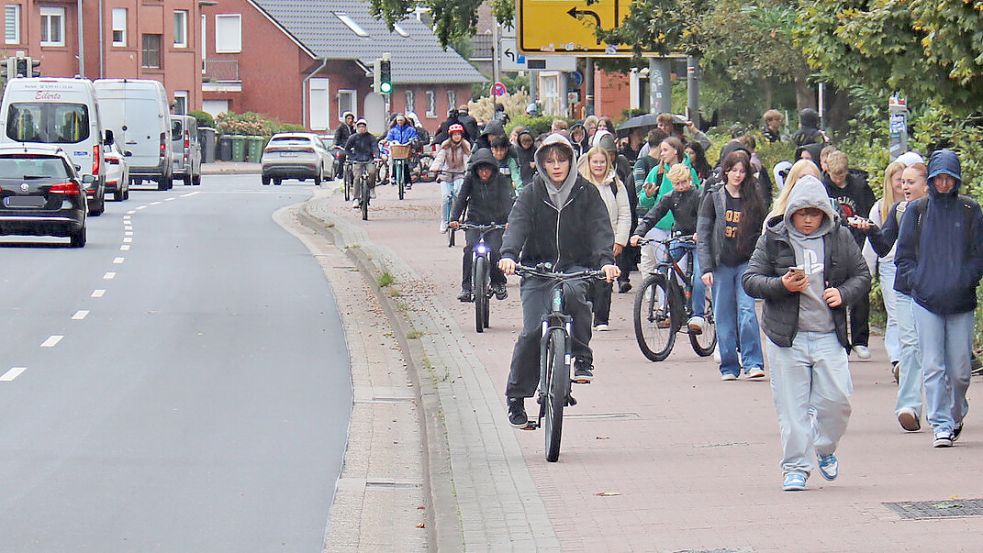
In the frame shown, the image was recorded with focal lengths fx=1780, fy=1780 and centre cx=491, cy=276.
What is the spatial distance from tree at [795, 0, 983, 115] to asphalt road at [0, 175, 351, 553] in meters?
4.03

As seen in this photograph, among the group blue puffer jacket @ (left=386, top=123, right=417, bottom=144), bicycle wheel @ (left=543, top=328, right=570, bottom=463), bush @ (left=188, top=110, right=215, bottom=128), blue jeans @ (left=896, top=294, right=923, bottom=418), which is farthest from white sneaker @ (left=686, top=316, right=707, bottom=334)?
bush @ (left=188, top=110, right=215, bottom=128)

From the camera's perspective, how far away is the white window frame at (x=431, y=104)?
299ft

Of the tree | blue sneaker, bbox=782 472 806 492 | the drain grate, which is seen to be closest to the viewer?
the drain grate

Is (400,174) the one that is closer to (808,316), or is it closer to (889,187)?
(889,187)

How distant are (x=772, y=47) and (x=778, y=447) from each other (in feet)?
42.5

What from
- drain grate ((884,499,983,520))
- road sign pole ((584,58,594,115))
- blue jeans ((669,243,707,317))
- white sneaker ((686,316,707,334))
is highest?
road sign pole ((584,58,594,115))

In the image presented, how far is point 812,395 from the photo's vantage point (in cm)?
838

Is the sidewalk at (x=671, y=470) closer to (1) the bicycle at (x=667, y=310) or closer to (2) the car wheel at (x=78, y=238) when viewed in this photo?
(1) the bicycle at (x=667, y=310)

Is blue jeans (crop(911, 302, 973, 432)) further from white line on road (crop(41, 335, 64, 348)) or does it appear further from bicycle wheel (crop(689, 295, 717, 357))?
white line on road (crop(41, 335, 64, 348))

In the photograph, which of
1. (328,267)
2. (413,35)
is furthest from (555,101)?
(328,267)

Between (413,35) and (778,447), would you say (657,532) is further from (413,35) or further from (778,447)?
(413,35)

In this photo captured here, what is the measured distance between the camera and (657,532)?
7.25 meters

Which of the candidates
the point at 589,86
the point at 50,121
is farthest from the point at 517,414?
the point at 589,86

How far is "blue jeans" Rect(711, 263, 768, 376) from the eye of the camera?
40.6ft
